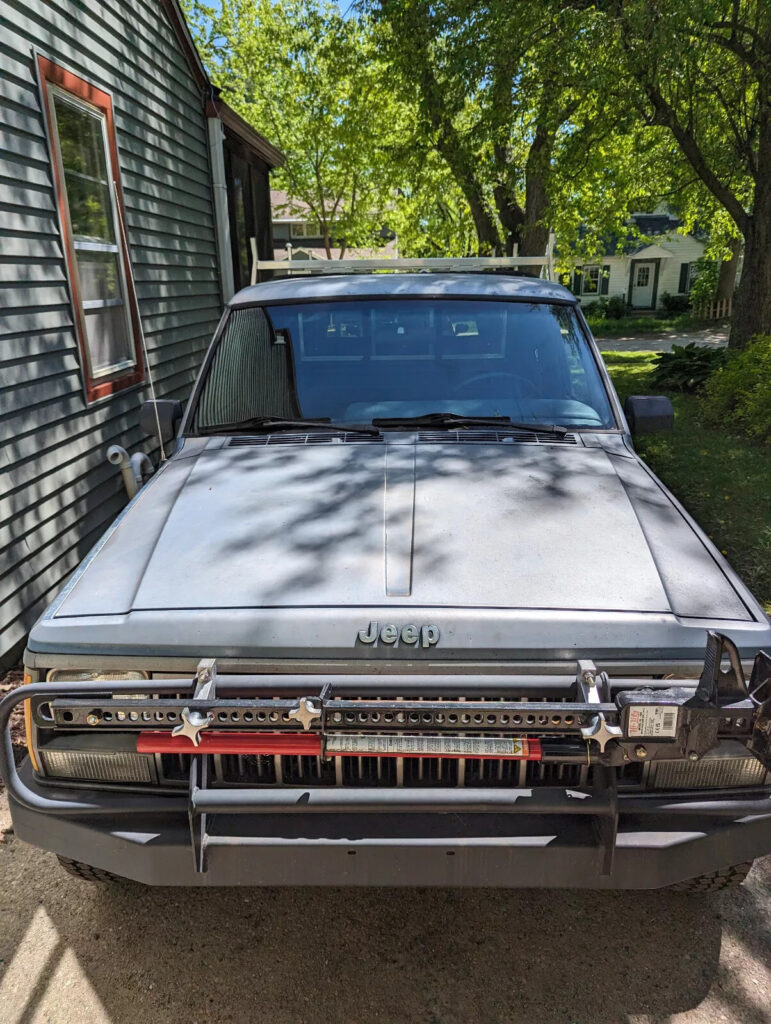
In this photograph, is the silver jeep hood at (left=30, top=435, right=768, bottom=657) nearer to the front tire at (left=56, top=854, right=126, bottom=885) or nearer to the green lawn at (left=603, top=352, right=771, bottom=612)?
the front tire at (left=56, top=854, right=126, bottom=885)

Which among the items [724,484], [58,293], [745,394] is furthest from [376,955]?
[745,394]

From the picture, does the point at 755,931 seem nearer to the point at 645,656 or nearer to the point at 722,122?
the point at 645,656

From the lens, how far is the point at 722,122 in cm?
1171

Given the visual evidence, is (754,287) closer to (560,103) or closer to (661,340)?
(560,103)

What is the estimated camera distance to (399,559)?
2.35m

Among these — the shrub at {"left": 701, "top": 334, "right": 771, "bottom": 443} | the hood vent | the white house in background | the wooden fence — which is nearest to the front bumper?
the hood vent

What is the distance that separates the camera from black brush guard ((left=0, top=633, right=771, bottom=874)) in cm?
188

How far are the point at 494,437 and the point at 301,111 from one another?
71.8ft

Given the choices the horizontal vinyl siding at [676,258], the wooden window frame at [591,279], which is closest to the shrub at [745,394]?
the wooden window frame at [591,279]

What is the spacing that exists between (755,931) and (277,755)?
5.71 ft

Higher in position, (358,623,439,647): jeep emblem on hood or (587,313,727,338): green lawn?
(358,623,439,647): jeep emblem on hood

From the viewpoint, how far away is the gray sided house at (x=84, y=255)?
4551 mm

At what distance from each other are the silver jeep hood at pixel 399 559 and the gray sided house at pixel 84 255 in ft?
6.87

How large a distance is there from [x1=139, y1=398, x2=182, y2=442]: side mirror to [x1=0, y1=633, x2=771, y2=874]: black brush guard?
177 centimetres
